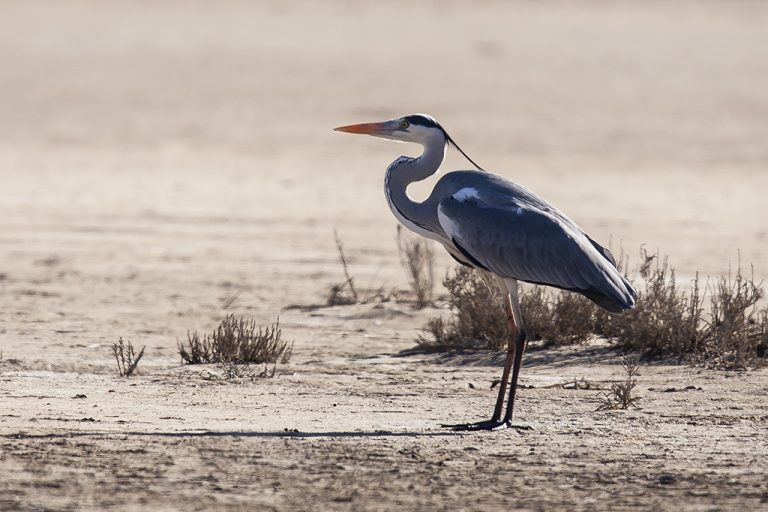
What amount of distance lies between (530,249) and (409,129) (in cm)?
120

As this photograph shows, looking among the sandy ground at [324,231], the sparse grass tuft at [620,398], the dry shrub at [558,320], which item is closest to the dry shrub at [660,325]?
the sandy ground at [324,231]

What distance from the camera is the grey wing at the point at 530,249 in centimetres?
736

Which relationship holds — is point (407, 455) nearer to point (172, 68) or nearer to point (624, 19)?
point (172, 68)

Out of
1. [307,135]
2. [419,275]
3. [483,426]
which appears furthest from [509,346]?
[307,135]

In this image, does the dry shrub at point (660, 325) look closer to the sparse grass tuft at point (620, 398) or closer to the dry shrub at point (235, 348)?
the sparse grass tuft at point (620, 398)

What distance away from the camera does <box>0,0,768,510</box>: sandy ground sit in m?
6.11

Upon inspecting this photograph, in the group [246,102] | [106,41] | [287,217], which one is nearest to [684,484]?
[287,217]

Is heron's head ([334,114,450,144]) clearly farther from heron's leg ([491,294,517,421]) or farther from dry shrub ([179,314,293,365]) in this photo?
dry shrub ([179,314,293,365])

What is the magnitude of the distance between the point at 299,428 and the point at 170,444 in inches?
28.2

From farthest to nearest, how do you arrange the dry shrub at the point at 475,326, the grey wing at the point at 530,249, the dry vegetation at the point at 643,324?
the dry shrub at the point at 475,326 → the dry vegetation at the point at 643,324 → the grey wing at the point at 530,249

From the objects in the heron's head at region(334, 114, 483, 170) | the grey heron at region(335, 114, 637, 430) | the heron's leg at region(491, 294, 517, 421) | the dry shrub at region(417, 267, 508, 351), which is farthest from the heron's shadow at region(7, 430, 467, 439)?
the dry shrub at region(417, 267, 508, 351)

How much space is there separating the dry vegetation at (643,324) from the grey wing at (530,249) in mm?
1044

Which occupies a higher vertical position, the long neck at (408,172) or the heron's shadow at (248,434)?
the long neck at (408,172)

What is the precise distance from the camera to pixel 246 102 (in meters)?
26.1
